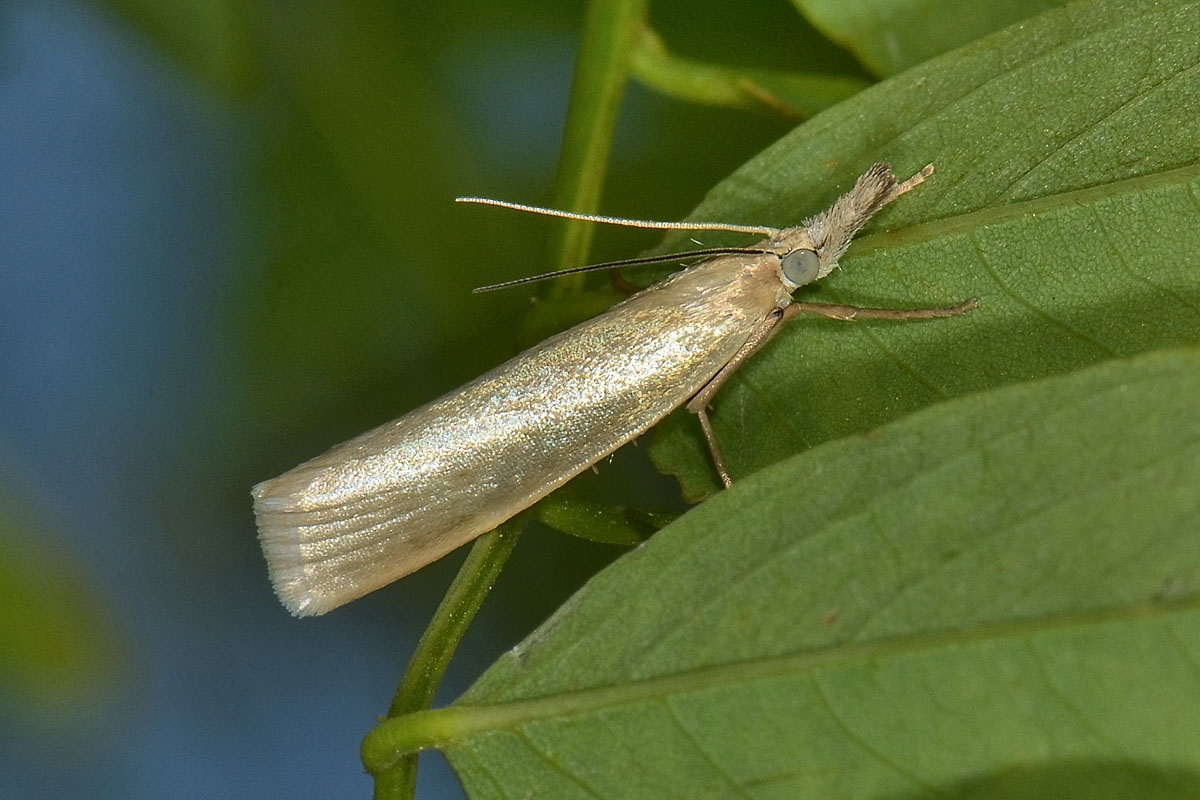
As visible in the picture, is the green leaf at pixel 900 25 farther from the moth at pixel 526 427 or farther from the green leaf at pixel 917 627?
the green leaf at pixel 917 627

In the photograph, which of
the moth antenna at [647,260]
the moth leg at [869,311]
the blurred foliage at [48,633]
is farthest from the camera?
the blurred foliage at [48,633]

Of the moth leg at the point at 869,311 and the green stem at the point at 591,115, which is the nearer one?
the moth leg at the point at 869,311

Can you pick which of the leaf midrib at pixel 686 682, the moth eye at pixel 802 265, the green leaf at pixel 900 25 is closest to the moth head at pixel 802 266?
the moth eye at pixel 802 265

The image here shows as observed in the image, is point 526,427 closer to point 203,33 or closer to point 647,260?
point 647,260

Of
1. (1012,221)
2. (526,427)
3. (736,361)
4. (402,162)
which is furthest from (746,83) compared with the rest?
(402,162)

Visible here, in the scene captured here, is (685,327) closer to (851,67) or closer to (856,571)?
(856,571)

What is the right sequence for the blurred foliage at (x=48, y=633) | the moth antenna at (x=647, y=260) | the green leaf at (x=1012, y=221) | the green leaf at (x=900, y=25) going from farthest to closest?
the blurred foliage at (x=48, y=633), the green leaf at (x=900, y=25), the moth antenna at (x=647, y=260), the green leaf at (x=1012, y=221)

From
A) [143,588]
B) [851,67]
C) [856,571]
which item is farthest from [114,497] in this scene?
[856,571]
